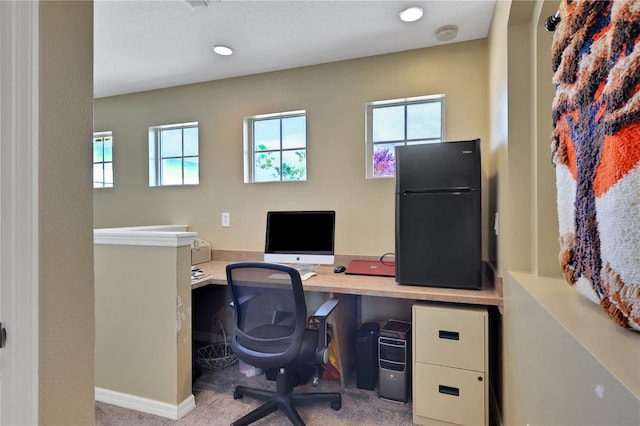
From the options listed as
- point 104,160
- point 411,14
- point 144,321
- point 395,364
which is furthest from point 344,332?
point 104,160

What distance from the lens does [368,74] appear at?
2.48 metres

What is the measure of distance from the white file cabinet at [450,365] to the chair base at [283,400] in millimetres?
510

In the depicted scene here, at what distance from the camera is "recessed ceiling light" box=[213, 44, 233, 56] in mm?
2316

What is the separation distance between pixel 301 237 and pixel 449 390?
132 cm

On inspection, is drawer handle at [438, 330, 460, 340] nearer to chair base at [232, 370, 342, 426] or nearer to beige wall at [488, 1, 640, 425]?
beige wall at [488, 1, 640, 425]

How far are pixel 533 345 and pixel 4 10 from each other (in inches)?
65.7

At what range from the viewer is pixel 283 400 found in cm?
182

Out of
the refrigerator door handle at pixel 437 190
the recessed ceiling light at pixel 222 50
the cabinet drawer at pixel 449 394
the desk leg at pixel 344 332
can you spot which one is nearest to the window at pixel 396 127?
the refrigerator door handle at pixel 437 190

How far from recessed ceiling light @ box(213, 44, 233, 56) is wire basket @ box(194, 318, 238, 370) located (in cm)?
222

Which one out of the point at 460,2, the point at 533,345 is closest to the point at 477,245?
the point at 533,345

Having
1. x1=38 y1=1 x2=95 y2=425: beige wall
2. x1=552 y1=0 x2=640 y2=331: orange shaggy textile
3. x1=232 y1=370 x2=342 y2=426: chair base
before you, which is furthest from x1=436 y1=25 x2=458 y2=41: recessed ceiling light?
x1=232 y1=370 x2=342 y2=426: chair base

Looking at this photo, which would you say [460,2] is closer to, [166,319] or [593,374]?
[593,374]

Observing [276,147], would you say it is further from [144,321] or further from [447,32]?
[144,321]

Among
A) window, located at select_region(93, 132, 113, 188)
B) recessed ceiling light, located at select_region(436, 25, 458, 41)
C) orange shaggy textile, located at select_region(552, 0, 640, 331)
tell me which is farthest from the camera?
window, located at select_region(93, 132, 113, 188)
